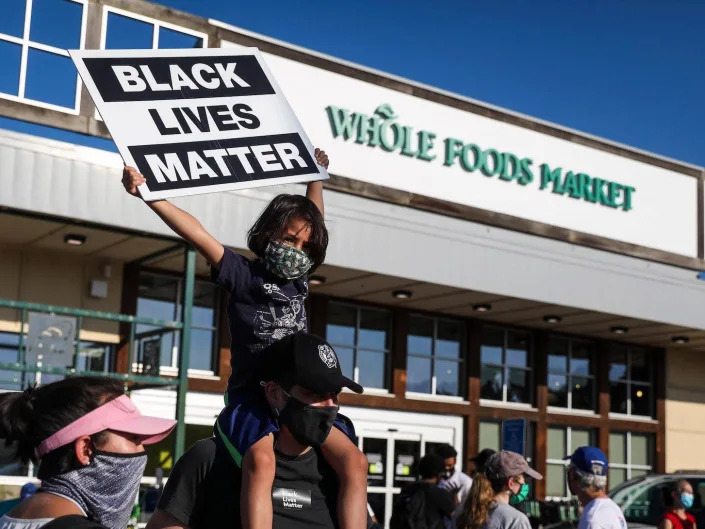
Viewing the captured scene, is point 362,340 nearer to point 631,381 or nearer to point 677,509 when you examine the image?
point 631,381

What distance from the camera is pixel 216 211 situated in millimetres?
14453

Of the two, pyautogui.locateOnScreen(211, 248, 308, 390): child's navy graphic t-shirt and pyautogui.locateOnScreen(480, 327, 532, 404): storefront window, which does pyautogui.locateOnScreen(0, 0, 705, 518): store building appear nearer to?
pyautogui.locateOnScreen(480, 327, 532, 404): storefront window

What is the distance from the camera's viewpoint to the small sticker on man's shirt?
3352 millimetres

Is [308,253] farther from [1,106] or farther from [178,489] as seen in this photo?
[1,106]

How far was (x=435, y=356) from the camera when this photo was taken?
1967 cm

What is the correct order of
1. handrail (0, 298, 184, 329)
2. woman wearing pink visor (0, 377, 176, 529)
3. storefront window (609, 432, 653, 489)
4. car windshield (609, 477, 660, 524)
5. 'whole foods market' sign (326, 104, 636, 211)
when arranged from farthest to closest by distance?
storefront window (609, 432, 653, 489)
'whole foods market' sign (326, 104, 636, 211)
car windshield (609, 477, 660, 524)
handrail (0, 298, 184, 329)
woman wearing pink visor (0, 377, 176, 529)

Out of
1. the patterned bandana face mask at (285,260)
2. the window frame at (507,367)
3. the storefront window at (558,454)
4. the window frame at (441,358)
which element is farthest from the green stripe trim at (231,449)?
the storefront window at (558,454)

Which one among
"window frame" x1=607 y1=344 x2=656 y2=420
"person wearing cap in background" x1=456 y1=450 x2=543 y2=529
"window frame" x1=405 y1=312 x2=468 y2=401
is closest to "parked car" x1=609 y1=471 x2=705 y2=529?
"person wearing cap in background" x1=456 y1=450 x2=543 y2=529

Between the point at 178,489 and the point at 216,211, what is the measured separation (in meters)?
11.2

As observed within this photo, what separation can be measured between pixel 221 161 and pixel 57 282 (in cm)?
1208

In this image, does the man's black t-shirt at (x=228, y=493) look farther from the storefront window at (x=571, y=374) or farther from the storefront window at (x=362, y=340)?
the storefront window at (x=571, y=374)

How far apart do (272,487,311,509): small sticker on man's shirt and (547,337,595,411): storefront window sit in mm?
18050

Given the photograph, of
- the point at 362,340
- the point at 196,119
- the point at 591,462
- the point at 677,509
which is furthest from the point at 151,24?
the point at 196,119

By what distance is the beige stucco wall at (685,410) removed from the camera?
2244 cm
